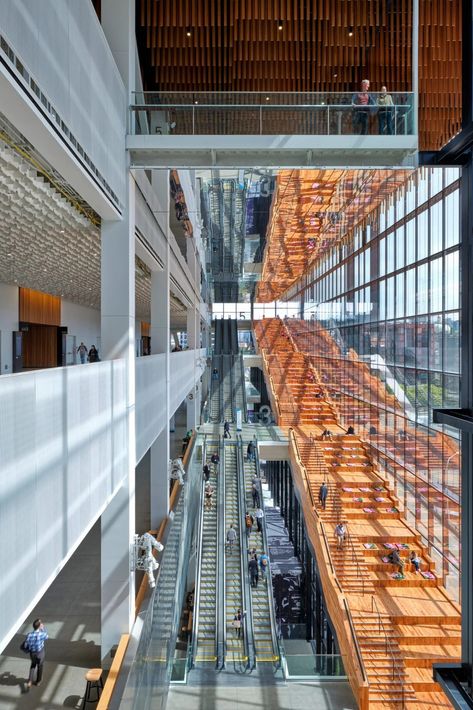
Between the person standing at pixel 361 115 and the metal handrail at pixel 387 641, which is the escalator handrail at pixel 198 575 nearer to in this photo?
Answer: the metal handrail at pixel 387 641

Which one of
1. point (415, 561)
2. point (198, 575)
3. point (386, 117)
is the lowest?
point (198, 575)

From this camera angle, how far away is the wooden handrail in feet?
22.1

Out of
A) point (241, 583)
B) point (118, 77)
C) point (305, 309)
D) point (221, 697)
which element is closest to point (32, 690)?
point (221, 697)

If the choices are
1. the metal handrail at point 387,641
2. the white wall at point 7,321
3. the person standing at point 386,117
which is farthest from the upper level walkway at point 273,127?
the white wall at point 7,321

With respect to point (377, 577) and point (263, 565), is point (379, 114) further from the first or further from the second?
point (263, 565)

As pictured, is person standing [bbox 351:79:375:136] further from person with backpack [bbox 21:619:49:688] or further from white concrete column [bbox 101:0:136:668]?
person with backpack [bbox 21:619:49:688]

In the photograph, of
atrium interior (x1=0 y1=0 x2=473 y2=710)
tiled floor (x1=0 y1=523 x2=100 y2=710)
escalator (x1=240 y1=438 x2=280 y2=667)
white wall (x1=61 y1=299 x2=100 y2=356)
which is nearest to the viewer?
atrium interior (x1=0 y1=0 x2=473 y2=710)

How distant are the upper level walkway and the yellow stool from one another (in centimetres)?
806

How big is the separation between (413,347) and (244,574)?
8.83 m

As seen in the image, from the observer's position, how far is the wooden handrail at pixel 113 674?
6.74m

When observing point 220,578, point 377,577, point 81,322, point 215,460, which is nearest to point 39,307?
point 81,322

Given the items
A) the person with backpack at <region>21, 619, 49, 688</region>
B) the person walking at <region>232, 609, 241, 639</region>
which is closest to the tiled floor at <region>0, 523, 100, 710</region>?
the person with backpack at <region>21, 619, 49, 688</region>

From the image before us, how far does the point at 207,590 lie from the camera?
1359 cm

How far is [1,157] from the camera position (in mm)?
5977
